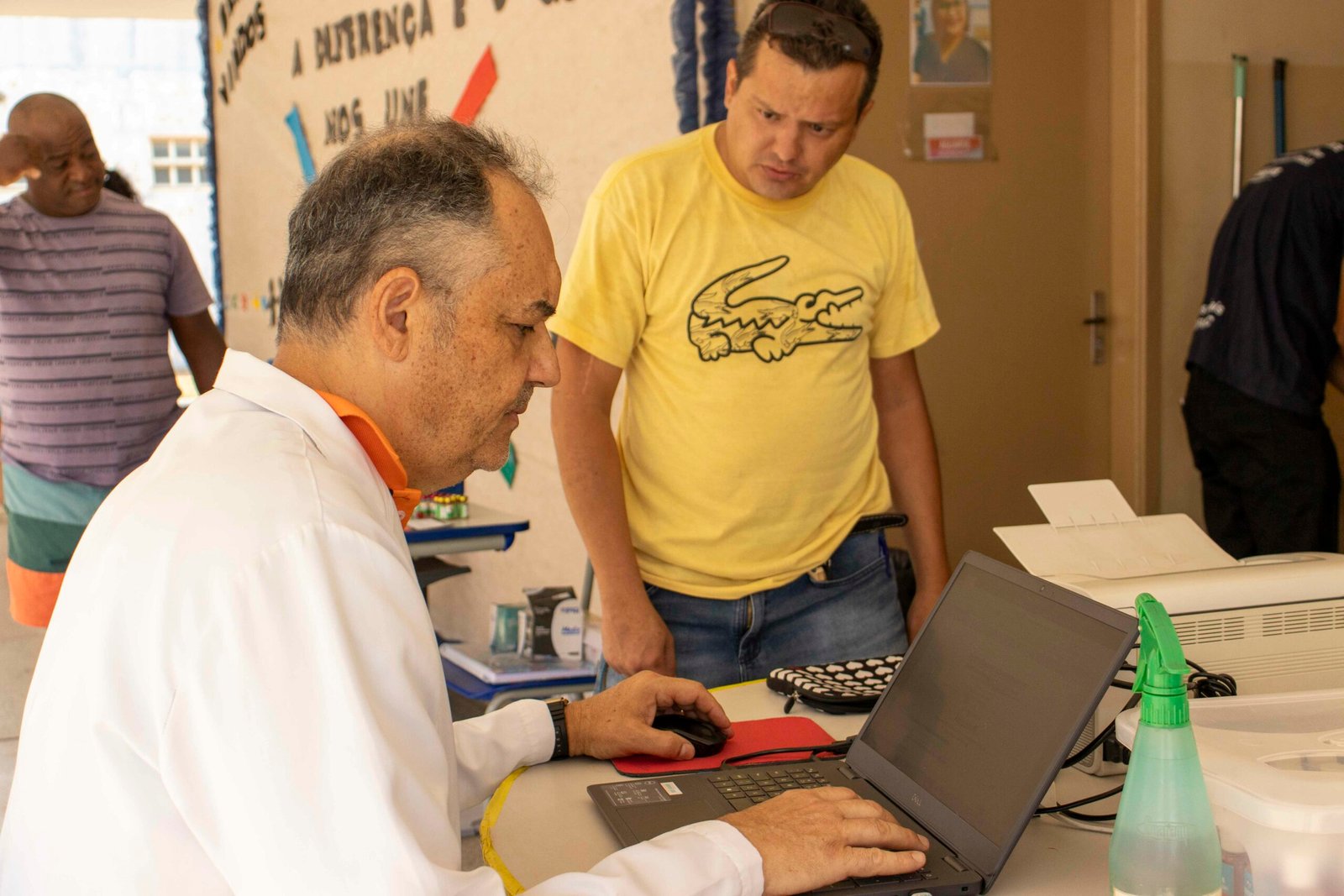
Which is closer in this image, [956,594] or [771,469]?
[956,594]

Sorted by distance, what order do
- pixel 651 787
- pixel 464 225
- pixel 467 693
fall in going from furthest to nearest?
1. pixel 467 693
2. pixel 651 787
3. pixel 464 225

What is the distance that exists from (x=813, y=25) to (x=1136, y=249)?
2111mm

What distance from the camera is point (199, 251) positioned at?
7.53 m

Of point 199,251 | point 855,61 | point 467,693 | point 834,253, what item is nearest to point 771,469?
point 834,253

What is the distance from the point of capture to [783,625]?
194 cm

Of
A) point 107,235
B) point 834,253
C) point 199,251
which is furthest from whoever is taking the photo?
point 199,251

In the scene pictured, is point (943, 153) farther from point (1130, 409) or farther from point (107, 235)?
point (107, 235)

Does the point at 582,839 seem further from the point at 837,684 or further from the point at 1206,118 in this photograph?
the point at 1206,118

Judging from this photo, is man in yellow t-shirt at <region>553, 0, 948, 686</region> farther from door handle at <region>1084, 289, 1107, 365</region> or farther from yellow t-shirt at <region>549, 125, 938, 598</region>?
door handle at <region>1084, 289, 1107, 365</region>

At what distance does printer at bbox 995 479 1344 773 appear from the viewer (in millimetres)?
1336

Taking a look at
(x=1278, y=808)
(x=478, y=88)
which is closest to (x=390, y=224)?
(x=1278, y=808)

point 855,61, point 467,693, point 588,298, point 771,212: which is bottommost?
point 467,693

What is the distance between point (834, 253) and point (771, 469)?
356 mm

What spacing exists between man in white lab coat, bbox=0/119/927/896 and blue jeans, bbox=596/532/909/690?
79 cm
